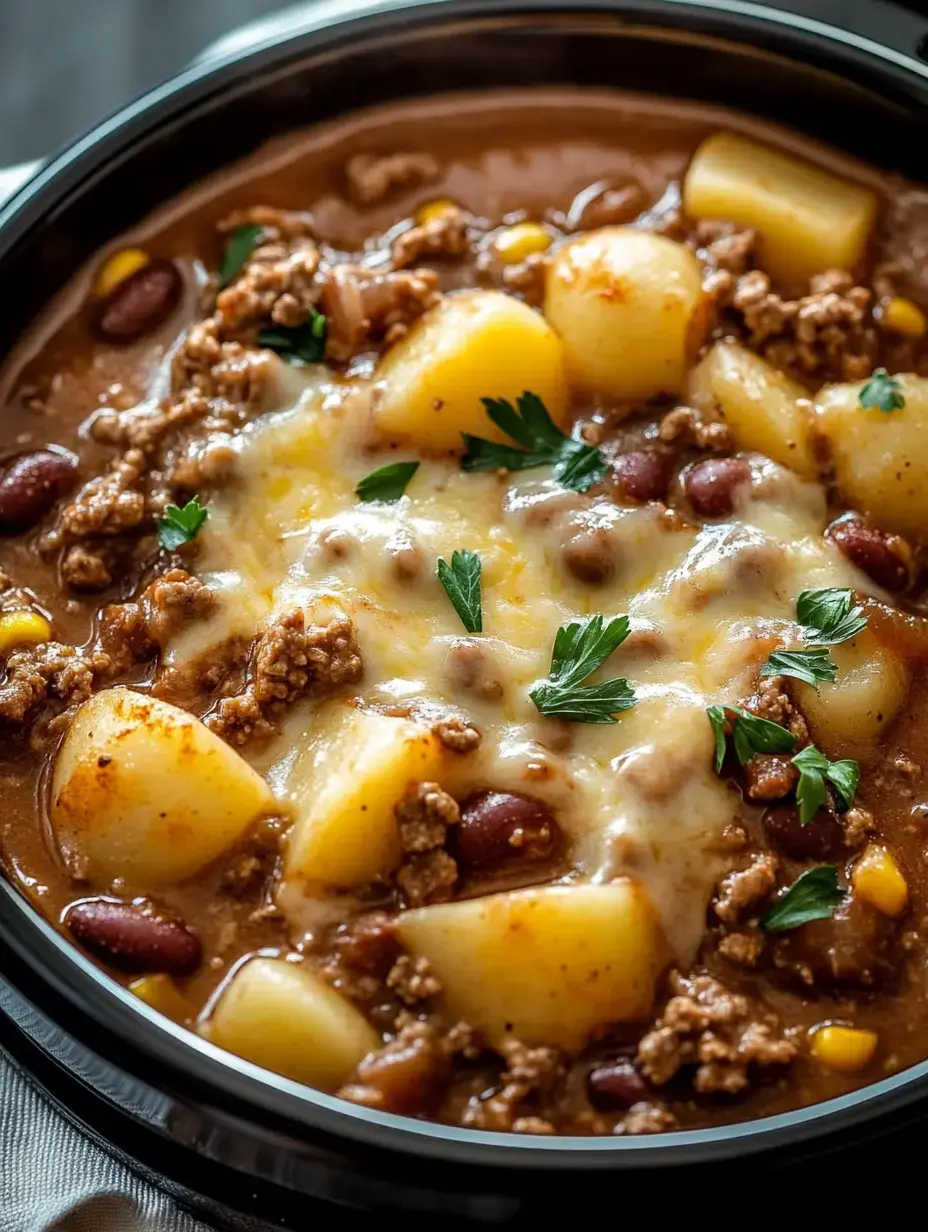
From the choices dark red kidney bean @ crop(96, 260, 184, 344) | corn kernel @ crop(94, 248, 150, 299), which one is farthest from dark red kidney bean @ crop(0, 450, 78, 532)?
corn kernel @ crop(94, 248, 150, 299)

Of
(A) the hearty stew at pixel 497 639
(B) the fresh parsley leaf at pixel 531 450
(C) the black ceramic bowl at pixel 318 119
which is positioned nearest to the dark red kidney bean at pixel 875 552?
(A) the hearty stew at pixel 497 639

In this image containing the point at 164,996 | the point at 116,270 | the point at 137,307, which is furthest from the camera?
the point at 116,270

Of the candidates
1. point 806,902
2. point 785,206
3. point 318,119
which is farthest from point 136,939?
point 785,206

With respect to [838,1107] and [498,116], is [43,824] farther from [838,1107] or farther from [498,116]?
[498,116]

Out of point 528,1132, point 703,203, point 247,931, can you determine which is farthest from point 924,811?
point 703,203

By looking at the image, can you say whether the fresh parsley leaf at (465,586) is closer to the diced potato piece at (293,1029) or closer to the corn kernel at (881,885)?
the diced potato piece at (293,1029)

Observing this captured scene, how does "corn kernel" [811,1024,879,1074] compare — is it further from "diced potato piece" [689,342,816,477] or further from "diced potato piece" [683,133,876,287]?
"diced potato piece" [683,133,876,287]

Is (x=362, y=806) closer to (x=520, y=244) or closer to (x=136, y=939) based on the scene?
(x=136, y=939)
